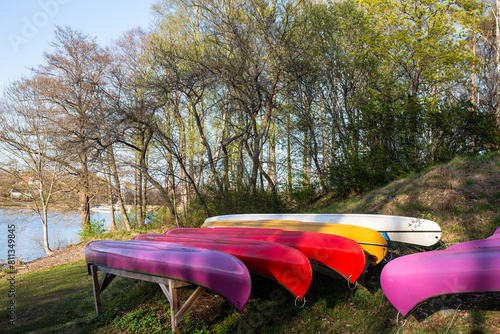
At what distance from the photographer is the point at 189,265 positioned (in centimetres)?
348

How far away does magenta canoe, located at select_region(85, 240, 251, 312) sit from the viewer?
3.19 metres

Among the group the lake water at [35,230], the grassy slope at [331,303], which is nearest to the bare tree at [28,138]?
the lake water at [35,230]

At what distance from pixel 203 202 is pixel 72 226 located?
34.3 feet

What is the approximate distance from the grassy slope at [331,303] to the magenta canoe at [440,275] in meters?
0.58

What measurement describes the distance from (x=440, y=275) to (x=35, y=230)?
57.9 ft

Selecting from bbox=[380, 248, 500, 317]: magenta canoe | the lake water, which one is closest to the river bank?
the lake water

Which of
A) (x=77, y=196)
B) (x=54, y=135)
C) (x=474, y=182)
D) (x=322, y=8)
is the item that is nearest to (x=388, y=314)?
(x=474, y=182)

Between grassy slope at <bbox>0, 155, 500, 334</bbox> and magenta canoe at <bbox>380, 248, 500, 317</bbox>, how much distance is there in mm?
581

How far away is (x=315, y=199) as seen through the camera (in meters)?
11.3

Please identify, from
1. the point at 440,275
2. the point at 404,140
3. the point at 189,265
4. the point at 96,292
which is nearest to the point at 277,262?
the point at 189,265

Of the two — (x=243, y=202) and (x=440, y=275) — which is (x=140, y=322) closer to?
(x=440, y=275)

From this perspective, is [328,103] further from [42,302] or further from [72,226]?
[72,226]

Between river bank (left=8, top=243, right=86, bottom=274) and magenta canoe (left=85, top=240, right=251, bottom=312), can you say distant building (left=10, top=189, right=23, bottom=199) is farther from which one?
magenta canoe (left=85, top=240, right=251, bottom=312)

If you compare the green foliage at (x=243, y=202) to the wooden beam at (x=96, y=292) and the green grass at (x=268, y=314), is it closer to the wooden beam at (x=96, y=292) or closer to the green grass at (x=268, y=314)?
the green grass at (x=268, y=314)
